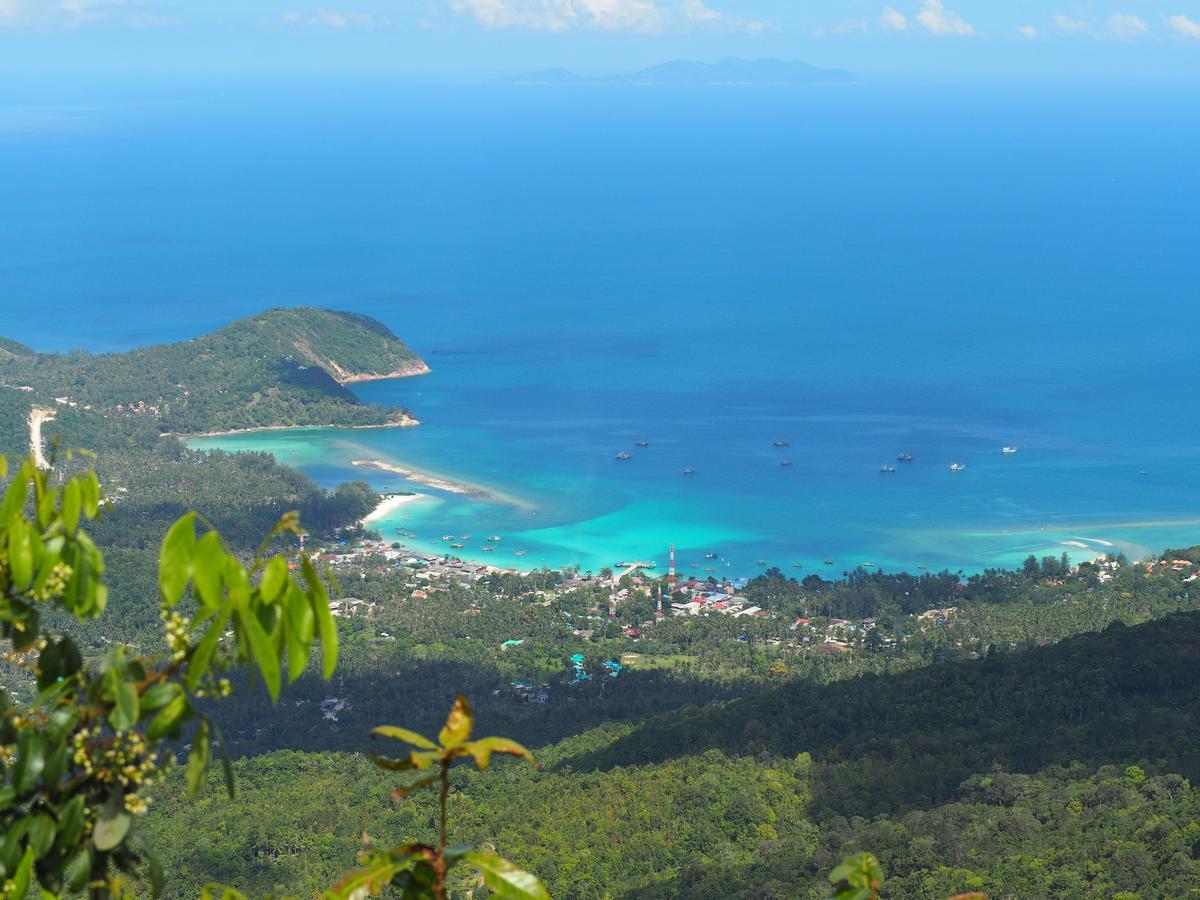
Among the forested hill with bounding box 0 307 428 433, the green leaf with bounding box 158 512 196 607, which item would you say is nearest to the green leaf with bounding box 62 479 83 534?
the green leaf with bounding box 158 512 196 607

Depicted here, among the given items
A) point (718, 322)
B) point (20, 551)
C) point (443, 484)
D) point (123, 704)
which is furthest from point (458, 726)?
point (718, 322)

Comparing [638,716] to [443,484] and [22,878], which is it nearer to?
[443,484]

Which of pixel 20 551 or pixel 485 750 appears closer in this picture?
pixel 485 750

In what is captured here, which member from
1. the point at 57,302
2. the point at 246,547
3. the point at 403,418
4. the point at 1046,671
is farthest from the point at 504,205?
the point at 1046,671

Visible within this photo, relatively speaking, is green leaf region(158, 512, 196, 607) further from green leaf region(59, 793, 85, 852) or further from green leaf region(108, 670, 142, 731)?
green leaf region(59, 793, 85, 852)

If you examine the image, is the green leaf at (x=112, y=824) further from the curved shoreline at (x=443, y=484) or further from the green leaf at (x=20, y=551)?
the curved shoreline at (x=443, y=484)

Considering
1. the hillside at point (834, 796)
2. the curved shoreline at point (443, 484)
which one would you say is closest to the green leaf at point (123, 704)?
the hillside at point (834, 796)
